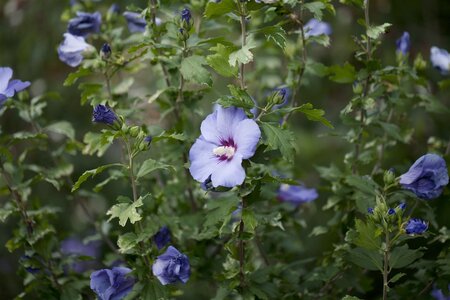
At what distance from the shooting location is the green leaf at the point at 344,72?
155cm

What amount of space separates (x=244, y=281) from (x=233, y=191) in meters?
0.20

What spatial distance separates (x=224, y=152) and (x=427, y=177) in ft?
1.47

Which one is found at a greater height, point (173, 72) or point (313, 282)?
point (173, 72)

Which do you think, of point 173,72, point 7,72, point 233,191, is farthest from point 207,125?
point 7,72

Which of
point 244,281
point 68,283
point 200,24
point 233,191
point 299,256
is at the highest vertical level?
point 200,24

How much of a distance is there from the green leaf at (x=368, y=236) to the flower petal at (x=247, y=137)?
26 centimetres

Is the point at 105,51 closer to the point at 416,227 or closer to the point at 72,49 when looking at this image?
the point at 72,49

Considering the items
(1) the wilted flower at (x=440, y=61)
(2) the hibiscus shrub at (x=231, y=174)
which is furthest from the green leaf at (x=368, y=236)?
(1) the wilted flower at (x=440, y=61)

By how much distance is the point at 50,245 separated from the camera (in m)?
1.60

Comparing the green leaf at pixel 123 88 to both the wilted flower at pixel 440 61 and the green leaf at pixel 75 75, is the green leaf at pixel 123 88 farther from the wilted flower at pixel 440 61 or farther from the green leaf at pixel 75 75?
the wilted flower at pixel 440 61

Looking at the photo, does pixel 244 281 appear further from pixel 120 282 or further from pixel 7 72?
pixel 7 72

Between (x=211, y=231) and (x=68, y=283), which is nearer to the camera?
(x=211, y=231)

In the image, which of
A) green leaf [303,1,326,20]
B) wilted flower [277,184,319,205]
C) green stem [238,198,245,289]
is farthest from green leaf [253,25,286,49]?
wilted flower [277,184,319,205]

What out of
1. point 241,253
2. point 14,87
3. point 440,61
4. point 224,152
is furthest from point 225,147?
point 440,61
